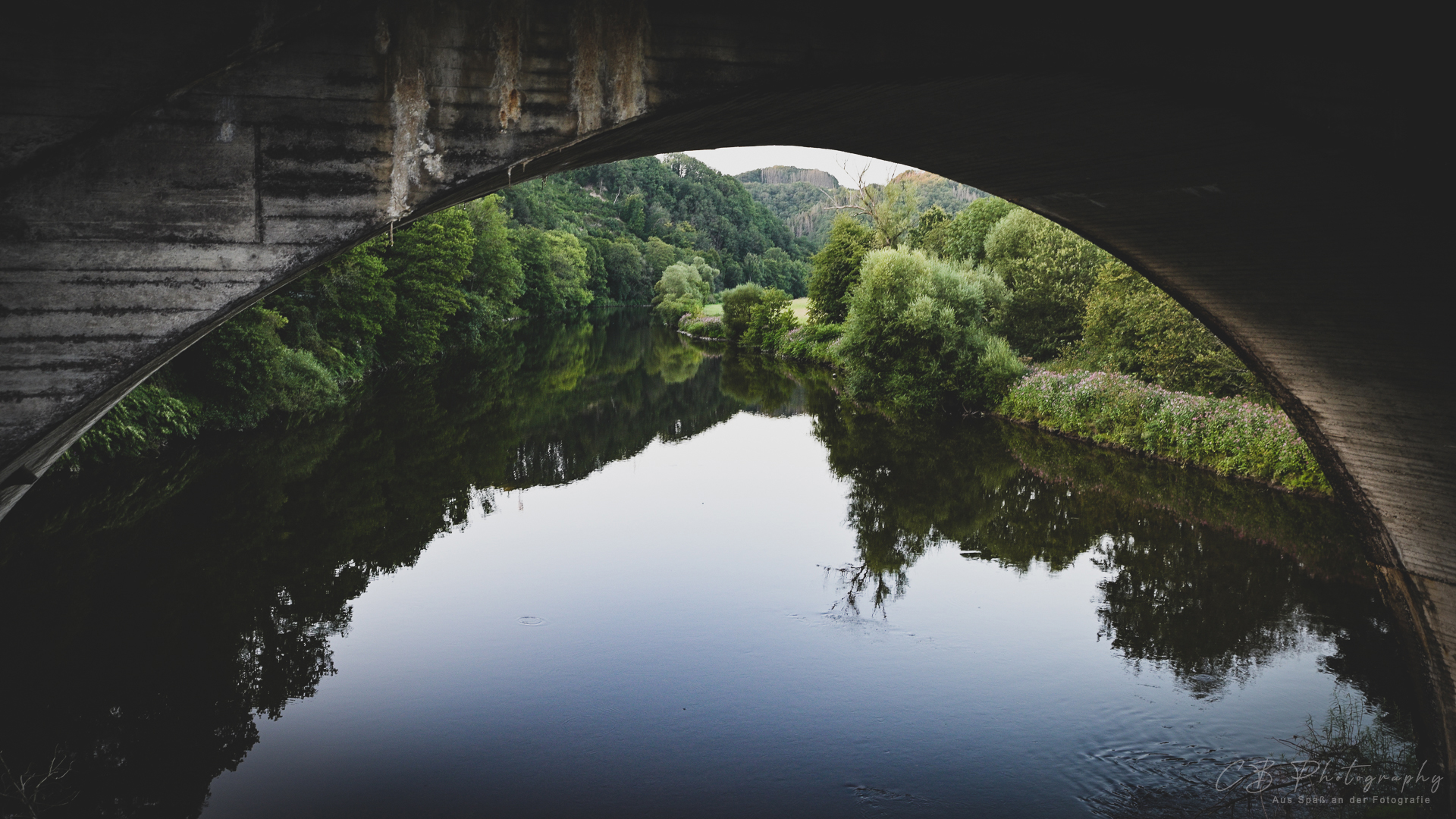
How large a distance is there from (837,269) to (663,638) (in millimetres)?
31669

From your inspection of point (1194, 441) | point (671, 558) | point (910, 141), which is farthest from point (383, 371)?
point (910, 141)

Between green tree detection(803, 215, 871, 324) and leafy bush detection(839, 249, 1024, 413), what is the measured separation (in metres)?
11.8

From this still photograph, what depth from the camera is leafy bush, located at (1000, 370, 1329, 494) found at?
1503 centimetres

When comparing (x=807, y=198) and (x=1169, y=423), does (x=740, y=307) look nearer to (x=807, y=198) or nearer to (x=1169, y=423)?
(x=1169, y=423)

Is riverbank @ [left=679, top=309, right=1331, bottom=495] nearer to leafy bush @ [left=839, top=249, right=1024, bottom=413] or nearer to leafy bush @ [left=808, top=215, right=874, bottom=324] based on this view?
leafy bush @ [left=839, top=249, right=1024, bottom=413]

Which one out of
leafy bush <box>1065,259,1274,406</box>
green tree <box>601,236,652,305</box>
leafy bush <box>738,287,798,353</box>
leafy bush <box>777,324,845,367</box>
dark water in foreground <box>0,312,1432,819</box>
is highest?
green tree <box>601,236,652,305</box>

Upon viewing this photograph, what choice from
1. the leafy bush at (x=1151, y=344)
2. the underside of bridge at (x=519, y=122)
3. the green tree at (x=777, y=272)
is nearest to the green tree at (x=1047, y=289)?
the leafy bush at (x=1151, y=344)

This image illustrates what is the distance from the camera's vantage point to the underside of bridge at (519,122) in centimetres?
246

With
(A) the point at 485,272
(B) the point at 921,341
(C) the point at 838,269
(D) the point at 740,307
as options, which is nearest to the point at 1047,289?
(B) the point at 921,341

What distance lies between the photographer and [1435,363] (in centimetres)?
440

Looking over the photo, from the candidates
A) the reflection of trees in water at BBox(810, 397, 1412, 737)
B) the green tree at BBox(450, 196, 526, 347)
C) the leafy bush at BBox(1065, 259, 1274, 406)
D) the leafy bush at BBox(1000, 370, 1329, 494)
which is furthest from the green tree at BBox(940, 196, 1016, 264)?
the green tree at BBox(450, 196, 526, 347)

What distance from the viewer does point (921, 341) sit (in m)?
24.1

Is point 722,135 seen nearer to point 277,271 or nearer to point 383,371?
point 277,271

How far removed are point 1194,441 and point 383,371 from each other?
23825 millimetres
